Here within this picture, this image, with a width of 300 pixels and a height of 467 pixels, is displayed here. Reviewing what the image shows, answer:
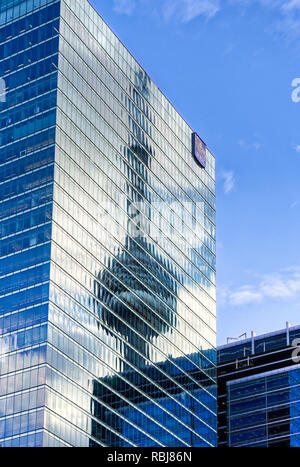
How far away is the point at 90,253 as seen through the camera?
497 ft

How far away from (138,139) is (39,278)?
46.0 metres

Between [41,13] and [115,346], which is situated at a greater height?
[41,13]

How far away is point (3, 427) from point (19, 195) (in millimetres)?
32316

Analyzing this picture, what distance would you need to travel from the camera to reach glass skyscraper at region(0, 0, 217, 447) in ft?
449

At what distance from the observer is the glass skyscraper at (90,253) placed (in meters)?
137

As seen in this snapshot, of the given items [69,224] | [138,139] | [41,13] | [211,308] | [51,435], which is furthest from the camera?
[211,308]

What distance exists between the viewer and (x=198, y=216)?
199625mm

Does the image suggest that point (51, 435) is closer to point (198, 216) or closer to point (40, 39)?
point (40, 39)

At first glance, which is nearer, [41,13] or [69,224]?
[69,224]

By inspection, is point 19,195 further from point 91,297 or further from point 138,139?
point 138,139
